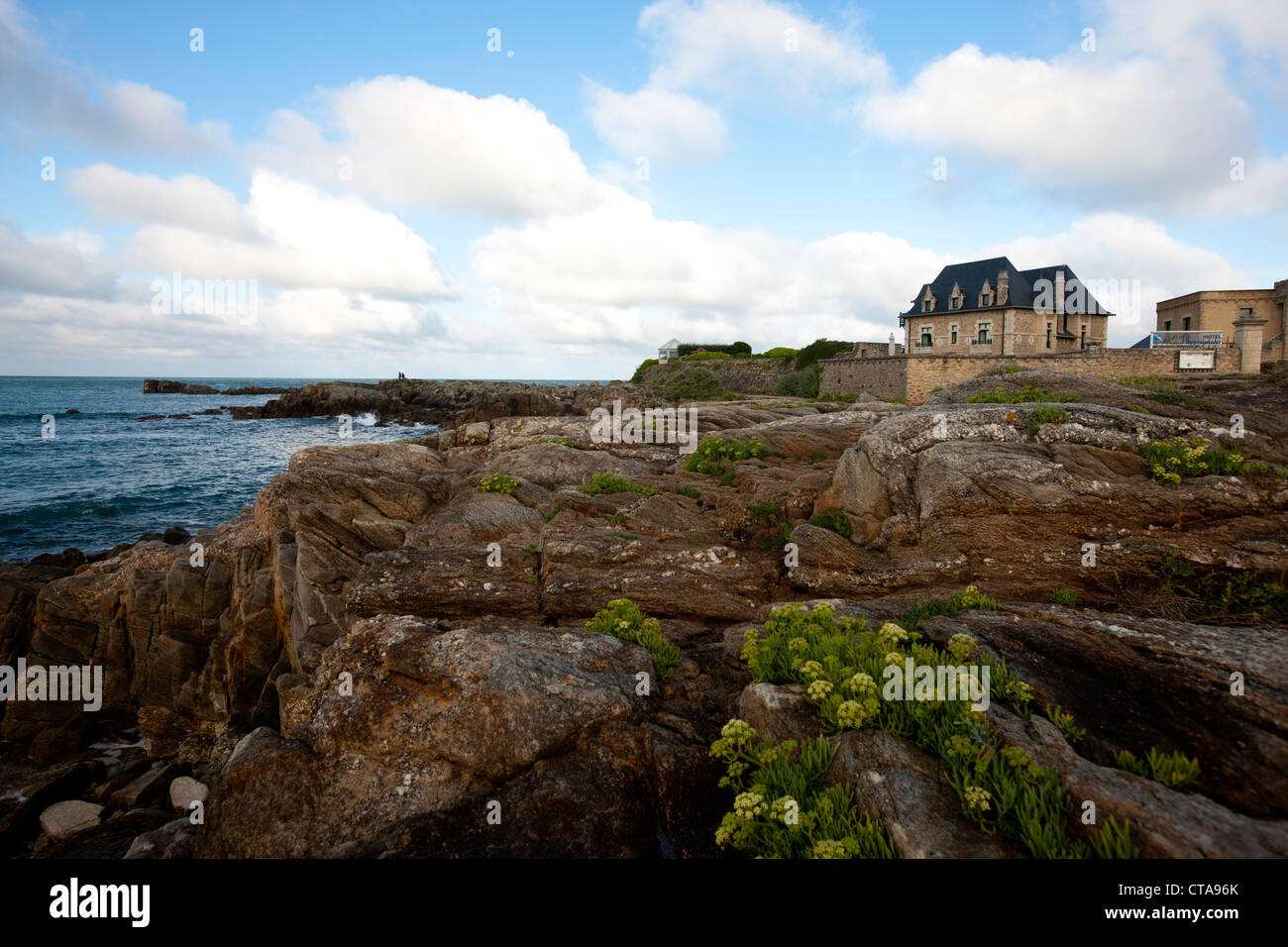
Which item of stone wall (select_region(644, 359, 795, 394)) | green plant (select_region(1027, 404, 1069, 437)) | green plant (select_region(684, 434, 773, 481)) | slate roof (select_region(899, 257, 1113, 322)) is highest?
slate roof (select_region(899, 257, 1113, 322))

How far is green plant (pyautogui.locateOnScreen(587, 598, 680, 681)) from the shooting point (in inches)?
360

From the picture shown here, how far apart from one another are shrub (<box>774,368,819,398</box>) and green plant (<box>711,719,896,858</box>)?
59.2m

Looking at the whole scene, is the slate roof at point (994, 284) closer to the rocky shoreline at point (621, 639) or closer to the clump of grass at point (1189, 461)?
the rocky shoreline at point (621, 639)

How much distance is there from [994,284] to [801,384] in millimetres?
20117

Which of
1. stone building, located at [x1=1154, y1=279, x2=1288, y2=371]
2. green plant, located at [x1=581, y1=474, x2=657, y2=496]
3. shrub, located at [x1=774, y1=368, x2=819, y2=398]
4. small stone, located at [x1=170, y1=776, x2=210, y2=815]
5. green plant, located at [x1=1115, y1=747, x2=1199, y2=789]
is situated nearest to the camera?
green plant, located at [x1=1115, y1=747, x2=1199, y2=789]

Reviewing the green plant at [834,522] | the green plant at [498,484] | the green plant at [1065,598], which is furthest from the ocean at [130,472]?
the green plant at [1065,598]

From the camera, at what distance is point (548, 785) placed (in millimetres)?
6672

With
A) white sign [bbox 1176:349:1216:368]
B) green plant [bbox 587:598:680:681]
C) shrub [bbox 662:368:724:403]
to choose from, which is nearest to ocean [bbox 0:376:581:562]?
shrub [bbox 662:368:724:403]

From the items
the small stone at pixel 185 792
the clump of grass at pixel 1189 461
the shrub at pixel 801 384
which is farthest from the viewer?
the shrub at pixel 801 384

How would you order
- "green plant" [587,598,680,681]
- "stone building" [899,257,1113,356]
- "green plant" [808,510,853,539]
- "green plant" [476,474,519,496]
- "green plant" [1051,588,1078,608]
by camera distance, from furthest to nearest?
"stone building" [899,257,1113,356], "green plant" [476,474,519,496], "green plant" [808,510,853,539], "green plant" [1051,588,1078,608], "green plant" [587,598,680,681]

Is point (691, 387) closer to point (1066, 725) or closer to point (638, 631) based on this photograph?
point (638, 631)

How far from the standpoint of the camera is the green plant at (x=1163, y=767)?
5.20m

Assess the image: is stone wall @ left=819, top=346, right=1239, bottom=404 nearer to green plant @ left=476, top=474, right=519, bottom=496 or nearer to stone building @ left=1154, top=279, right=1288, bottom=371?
stone building @ left=1154, top=279, right=1288, bottom=371

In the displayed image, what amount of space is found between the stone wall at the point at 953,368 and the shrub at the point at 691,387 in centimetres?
1155
